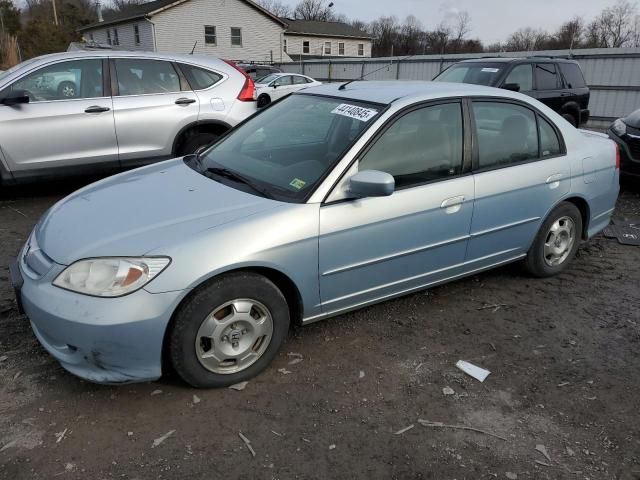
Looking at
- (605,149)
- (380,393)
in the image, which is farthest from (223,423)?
(605,149)

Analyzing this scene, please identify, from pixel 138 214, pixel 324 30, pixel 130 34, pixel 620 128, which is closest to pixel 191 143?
pixel 138 214

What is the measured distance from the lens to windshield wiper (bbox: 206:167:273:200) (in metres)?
3.18

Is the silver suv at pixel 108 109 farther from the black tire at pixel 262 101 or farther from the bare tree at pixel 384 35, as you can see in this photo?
the bare tree at pixel 384 35

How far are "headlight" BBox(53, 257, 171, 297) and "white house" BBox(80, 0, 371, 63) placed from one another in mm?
34203

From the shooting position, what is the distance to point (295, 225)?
296cm

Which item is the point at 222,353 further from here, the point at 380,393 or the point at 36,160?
the point at 36,160

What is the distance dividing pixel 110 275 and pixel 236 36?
3851cm

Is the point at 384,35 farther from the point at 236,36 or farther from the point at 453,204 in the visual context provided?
the point at 453,204

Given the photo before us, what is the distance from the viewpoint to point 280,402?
288cm

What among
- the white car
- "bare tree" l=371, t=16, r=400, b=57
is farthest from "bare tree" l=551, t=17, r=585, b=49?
the white car

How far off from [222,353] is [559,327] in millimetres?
2445

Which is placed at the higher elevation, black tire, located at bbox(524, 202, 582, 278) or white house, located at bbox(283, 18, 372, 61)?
white house, located at bbox(283, 18, 372, 61)

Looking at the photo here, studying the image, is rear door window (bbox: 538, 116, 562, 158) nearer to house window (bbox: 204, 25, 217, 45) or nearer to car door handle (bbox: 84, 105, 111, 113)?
car door handle (bbox: 84, 105, 111, 113)

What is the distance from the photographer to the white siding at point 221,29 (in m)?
35.0
